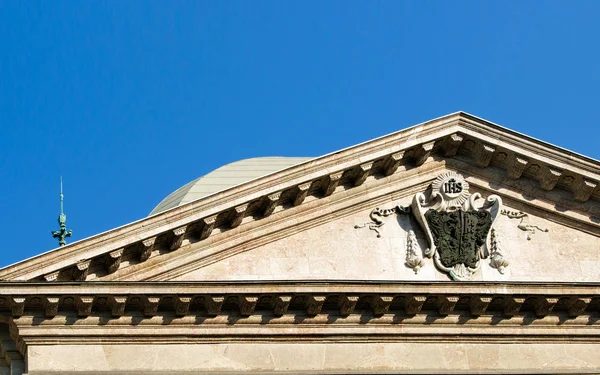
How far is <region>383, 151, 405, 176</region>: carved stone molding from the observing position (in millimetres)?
35469

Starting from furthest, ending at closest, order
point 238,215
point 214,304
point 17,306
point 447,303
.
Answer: point 238,215 < point 447,303 < point 214,304 < point 17,306

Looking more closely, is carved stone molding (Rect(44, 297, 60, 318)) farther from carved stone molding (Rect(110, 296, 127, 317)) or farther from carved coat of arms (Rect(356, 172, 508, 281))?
carved coat of arms (Rect(356, 172, 508, 281))

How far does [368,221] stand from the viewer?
116 ft

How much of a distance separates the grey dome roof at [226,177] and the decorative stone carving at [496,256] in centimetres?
834

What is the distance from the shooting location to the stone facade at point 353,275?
33.0 meters

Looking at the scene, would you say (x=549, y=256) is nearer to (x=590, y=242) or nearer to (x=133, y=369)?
(x=590, y=242)

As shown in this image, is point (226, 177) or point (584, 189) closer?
point (584, 189)

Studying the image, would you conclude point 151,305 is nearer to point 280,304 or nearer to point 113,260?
point 113,260

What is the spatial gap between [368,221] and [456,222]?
1607 mm

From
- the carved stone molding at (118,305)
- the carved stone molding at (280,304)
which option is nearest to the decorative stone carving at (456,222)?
the carved stone molding at (280,304)

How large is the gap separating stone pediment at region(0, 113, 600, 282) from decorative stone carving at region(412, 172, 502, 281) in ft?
0.62

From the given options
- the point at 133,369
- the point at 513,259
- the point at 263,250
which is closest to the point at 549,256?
the point at 513,259

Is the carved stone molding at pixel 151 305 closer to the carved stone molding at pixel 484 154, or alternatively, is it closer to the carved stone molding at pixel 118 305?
the carved stone molding at pixel 118 305

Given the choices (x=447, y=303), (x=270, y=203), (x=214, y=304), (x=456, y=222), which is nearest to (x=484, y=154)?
(x=456, y=222)
